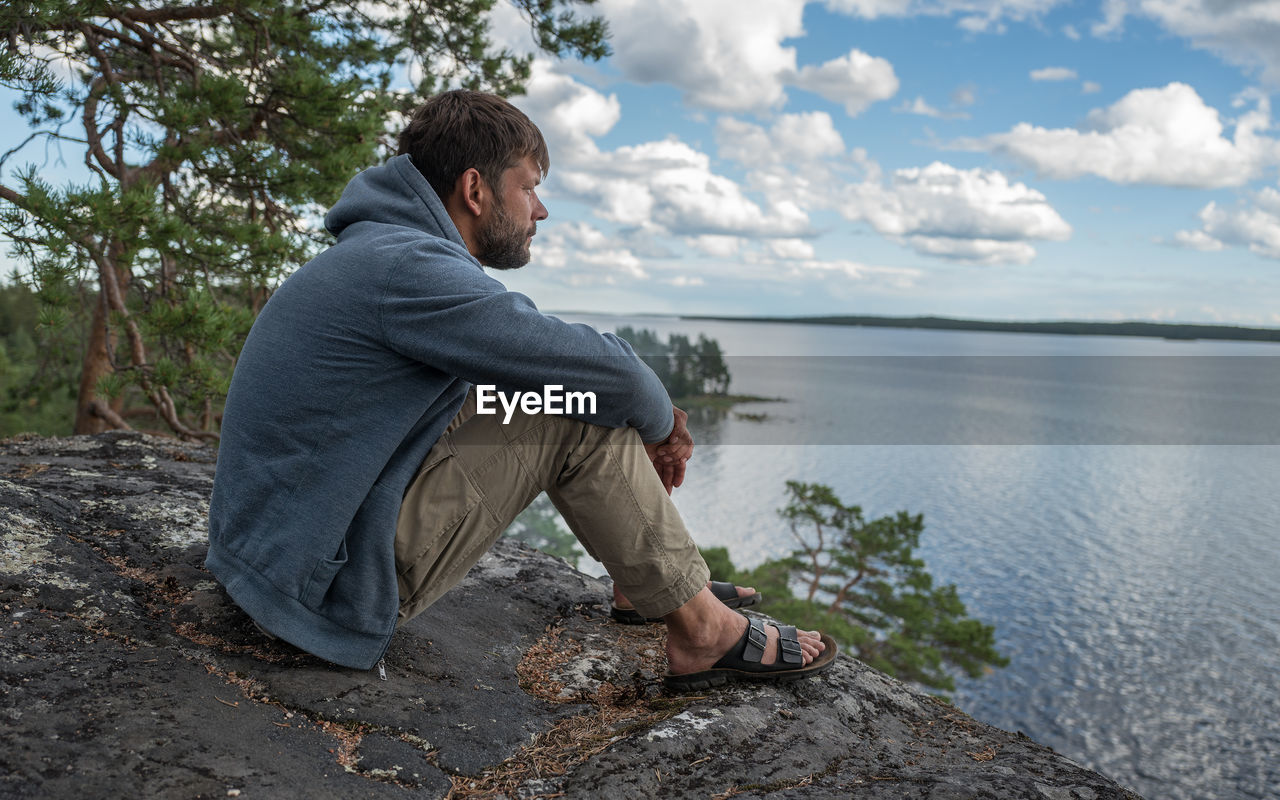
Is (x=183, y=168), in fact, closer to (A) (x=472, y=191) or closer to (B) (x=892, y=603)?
(A) (x=472, y=191)

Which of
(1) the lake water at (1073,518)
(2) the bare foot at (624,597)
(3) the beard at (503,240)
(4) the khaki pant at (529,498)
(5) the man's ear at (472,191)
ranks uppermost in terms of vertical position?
(5) the man's ear at (472,191)

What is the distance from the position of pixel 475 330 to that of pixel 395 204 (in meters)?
0.43

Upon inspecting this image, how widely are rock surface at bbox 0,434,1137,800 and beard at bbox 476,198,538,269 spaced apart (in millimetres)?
1057

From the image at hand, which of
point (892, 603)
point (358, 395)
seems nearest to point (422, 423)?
point (358, 395)

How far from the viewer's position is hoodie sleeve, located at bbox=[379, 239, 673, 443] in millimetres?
1699

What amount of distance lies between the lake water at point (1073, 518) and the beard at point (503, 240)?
5.35 m

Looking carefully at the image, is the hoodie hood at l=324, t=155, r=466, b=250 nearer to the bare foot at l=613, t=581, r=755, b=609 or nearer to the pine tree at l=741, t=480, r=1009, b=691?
the bare foot at l=613, t=581, r=755, b=609

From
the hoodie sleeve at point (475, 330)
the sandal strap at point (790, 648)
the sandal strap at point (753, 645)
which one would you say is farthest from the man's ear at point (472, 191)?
the sandal strap at point (790, 648)

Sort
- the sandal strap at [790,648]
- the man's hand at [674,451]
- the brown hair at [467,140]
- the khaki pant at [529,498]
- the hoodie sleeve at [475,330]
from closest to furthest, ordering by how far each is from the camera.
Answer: the hoodie sleeve at [475,330], the khaki pant at [529,498], the brown hair at [467,140], the man's hand at [674,451], the sandal strap at [790,648]

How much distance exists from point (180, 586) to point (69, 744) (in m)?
0.84

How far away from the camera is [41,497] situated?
258 centimetres

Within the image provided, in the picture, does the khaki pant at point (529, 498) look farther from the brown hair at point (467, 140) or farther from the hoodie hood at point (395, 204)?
the brown hair at point (467, 140)

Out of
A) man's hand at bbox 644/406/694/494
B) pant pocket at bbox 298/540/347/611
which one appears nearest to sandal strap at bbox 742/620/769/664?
man's hand at bbox 644/406/694/494

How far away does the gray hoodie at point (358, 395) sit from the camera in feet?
5.63
